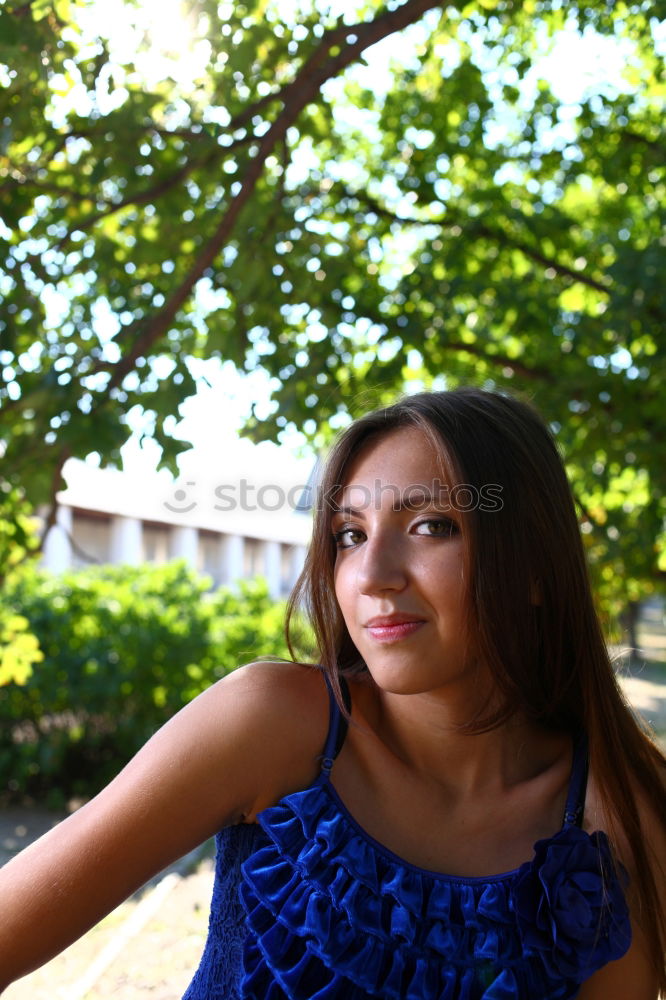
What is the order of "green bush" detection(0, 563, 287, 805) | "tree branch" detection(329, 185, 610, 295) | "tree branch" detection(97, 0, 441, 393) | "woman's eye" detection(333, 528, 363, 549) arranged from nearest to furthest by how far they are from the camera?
1. "woman's eye" detection(333, 528, 363, 549)
2. "tree branch" detection(97, 0, 441, 393)
3. "tree branch" detection(329, 185, 610, 295)
4. "green bush" detection(0, 563, 287, 805)

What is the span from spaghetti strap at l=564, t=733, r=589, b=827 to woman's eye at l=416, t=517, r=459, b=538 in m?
0.53

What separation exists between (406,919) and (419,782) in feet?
0.89

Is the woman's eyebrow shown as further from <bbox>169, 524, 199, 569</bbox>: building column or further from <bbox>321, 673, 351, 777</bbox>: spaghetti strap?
<bbox>169, 524, 199, 569</bbox>: building column

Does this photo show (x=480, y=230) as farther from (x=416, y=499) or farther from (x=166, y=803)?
(x=166, y=803)

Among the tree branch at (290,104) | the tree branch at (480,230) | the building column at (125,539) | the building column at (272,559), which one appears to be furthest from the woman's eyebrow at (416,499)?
the building column at (272,559)

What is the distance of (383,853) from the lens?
5.23ft

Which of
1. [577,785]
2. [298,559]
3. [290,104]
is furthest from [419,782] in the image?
[290,104]

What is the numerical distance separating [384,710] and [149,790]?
1.65ft

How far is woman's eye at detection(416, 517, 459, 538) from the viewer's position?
165 centimetres

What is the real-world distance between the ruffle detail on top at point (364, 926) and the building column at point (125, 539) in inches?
748

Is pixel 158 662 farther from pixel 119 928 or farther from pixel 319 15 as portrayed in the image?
pixel 319 15

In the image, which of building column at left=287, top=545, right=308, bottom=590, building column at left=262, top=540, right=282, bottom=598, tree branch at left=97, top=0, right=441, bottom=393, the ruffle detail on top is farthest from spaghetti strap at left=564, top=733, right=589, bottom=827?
building column at left=262, top=540, right=282, bottom=598

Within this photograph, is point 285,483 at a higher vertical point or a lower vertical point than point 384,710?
higher

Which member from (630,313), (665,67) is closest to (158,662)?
(630,313)
